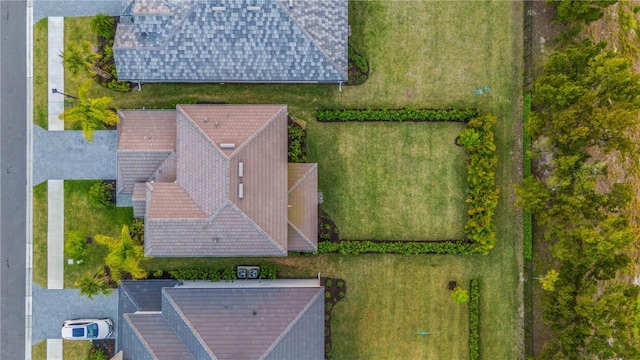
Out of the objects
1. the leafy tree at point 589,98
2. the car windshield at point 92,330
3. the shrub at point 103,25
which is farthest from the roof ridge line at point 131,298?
the leafy tree at point 589,98

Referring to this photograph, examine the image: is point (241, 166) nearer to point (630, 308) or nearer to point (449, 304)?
point (449, 304)

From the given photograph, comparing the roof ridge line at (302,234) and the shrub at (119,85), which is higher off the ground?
the shrub at (119,85)

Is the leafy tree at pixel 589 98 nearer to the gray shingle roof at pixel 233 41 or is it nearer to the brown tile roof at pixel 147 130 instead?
the gray shingle roof at pixel 233 41

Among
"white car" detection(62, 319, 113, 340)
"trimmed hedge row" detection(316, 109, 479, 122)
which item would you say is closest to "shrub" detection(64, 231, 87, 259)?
"white car" detection(62, 319, 113, 340)

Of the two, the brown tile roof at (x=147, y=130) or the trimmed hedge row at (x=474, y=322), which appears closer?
the brown tile roof at (x=147, y=130)

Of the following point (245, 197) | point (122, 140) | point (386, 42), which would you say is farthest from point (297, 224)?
point (386, 42)

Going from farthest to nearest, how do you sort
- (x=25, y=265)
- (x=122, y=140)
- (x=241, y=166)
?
(x=25, y=265) → (x=122, y=140) → (x=241, y=166)
